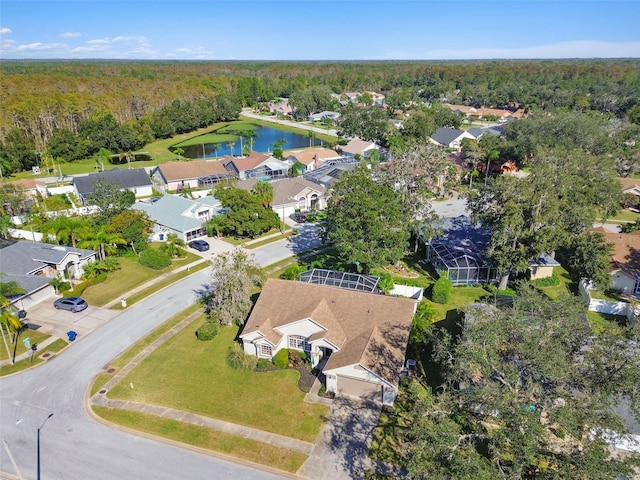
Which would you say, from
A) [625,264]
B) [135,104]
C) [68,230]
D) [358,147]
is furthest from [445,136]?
[135,104]

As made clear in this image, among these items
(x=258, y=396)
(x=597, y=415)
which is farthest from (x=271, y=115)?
(x=597, y=415)

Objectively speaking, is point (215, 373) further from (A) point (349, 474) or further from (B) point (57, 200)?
(B) point (57, 200)

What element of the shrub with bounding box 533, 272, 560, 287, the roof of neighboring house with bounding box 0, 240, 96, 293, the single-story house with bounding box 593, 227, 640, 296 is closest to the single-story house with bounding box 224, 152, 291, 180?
the roof of neighboring house with bounding box 0, 240, 96, 293

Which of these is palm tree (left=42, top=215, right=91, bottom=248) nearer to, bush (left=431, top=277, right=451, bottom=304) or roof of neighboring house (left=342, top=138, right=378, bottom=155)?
bush (left=431, top=277, right=451, bottom=304)

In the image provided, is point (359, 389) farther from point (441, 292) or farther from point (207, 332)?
point (441, 292)

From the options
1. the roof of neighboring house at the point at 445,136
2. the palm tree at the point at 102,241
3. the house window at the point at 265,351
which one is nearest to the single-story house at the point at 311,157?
the roof of neighboring house at the point at 445,136

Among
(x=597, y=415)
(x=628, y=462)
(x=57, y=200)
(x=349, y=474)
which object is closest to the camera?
(x=628, y=462)
